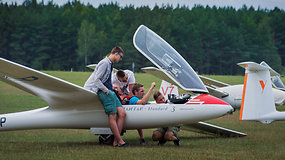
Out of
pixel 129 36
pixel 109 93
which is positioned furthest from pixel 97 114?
pixel 129 36

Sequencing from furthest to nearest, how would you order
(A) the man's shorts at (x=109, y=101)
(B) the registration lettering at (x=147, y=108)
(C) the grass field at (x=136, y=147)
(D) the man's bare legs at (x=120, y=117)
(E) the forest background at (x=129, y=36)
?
(E) the forest background at (x=129, y=36) < (B) the registration lettering at (x=147, y=108) < (D) the man's bare legs at (x=120, y=117) < (A) the man's shorts at (x=109, y=101) < (C) the grass field at (x=136, y=147)

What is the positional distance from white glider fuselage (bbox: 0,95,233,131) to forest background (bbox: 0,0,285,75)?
53669mm

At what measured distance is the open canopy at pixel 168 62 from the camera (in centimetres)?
743

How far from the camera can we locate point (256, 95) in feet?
24.5

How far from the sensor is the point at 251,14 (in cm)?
7781

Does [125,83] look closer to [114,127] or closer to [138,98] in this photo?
[138,98]

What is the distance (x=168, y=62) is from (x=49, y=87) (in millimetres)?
2111

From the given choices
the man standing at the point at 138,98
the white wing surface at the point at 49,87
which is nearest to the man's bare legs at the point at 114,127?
the white wing surface at the point at 49,87

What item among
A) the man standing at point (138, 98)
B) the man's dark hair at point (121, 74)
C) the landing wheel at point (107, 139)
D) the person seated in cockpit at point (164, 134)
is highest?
the man's dark hair at point (121, 74)

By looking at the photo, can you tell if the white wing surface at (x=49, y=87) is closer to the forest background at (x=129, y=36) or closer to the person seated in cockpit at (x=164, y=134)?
the person seated in cockpit at (x=164, y=134)

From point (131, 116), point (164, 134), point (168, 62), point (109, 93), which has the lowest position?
point (164, 134)

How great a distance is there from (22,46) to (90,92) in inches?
2495

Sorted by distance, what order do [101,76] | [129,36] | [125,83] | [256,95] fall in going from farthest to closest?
[129,36] → [125,83] → [256,95] → [101,76]

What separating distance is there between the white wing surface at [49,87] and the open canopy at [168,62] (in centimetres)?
127
